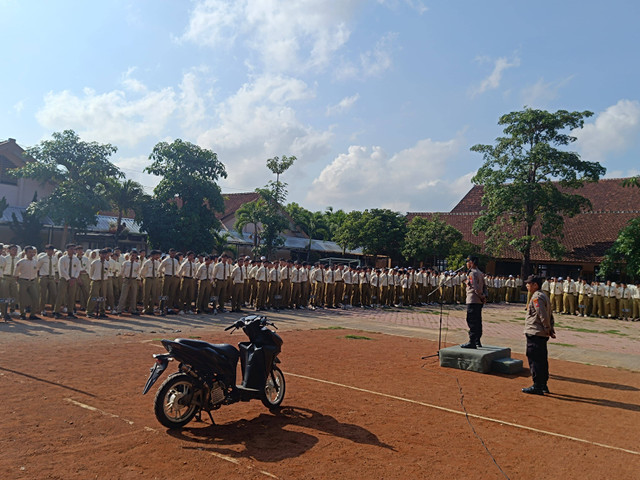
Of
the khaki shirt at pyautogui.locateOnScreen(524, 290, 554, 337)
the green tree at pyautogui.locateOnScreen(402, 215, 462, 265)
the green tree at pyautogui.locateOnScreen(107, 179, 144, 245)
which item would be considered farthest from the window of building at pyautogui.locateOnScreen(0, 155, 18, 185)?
the khaki shirt at pyautogui.locateOnScreen(524, 290, 554, 337)

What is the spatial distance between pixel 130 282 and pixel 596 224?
31932mm

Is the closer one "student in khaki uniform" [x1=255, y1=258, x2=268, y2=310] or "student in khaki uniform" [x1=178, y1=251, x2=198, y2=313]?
"student in khaki uniform" [x1=178, y1=251, x2=198, y2=313]

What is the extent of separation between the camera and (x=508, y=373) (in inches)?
349

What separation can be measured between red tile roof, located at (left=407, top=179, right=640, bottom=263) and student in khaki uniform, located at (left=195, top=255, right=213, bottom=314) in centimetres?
2353

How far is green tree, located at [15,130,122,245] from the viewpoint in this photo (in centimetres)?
2352

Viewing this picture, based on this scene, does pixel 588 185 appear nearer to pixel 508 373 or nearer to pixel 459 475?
pixel 508 373

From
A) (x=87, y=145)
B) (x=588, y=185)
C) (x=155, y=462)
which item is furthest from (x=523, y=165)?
(x=155, y=462)

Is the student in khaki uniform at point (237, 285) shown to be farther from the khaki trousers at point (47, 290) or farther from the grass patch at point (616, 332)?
the grass patch at point (616, 332)

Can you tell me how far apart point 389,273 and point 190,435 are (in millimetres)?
19895

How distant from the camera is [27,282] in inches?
493

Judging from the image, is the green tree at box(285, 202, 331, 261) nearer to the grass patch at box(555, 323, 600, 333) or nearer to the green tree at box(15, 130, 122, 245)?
the green tree at box(15, 130, 122, 245)

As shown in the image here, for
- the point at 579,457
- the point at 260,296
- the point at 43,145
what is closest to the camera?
the point at 579,457

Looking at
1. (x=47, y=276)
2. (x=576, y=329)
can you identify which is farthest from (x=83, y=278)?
(x=576, y=329)

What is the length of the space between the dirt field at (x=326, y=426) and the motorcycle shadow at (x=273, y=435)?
2cm
